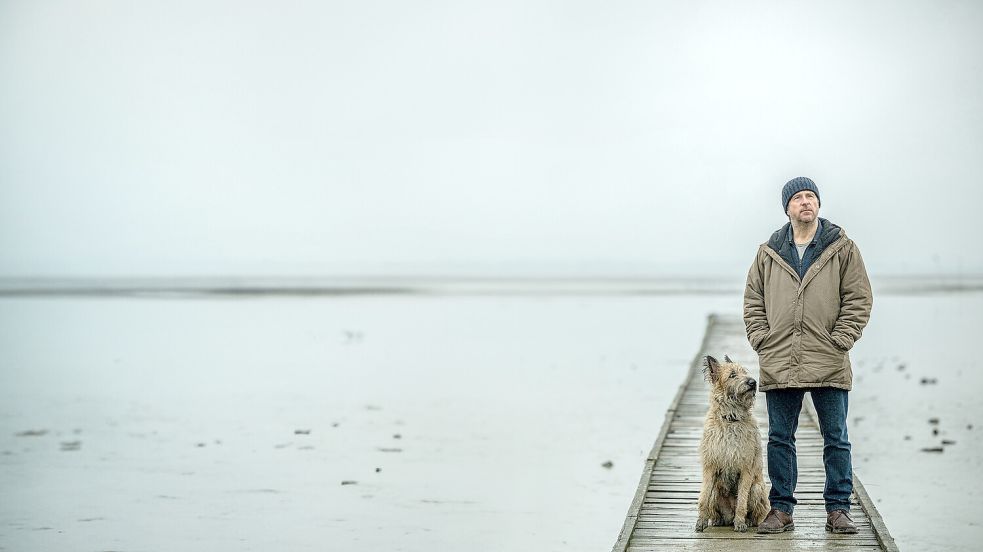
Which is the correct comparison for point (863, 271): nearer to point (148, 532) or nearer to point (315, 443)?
point (148, 532)

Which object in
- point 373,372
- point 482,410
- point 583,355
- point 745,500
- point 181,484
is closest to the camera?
point 745,500

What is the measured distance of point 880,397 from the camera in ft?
49.0

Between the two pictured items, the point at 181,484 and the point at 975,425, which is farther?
the point at 975,425

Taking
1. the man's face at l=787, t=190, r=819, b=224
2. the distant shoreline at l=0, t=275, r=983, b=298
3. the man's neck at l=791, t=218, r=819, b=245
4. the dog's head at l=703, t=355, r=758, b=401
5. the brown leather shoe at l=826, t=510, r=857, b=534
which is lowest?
the distant shoreline at l=0, t=275, r=983, b=298

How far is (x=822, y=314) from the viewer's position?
198 inches

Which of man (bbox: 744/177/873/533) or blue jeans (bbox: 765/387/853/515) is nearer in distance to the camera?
man (bbox: 744/177/873/533)

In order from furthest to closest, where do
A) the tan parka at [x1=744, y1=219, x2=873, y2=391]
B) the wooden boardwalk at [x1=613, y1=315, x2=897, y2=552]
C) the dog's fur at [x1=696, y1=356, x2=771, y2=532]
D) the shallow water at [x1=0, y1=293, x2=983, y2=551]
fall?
the shallow water at [x1=0, y1=293, x2=983, y2=551]
the wooden boardwalk at [x1=613, y1=315, x2=897, y2=552]
the dog's fur at [x1=696, y1=356, x2=771, y2=532]
the tan parka at [x1=744, y1=219, x2=873, y2=391]

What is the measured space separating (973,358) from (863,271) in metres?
17.4

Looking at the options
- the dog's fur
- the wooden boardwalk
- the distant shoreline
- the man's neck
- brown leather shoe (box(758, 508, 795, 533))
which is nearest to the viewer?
the man's neck

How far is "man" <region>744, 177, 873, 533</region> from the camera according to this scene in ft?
16.5

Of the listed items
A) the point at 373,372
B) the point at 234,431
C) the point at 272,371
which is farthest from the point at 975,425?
the point at 272,371

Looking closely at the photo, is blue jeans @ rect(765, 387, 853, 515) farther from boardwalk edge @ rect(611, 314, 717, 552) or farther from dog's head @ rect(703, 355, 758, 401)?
boardwalk edge @ rect(611, 314, 717, 552)

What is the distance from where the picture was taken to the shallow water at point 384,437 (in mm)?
A: 8469

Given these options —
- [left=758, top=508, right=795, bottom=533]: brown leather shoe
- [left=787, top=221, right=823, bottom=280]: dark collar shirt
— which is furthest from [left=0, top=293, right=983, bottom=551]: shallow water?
[left=787, top=221, right=823, bottom=280]: dark collar shirt
